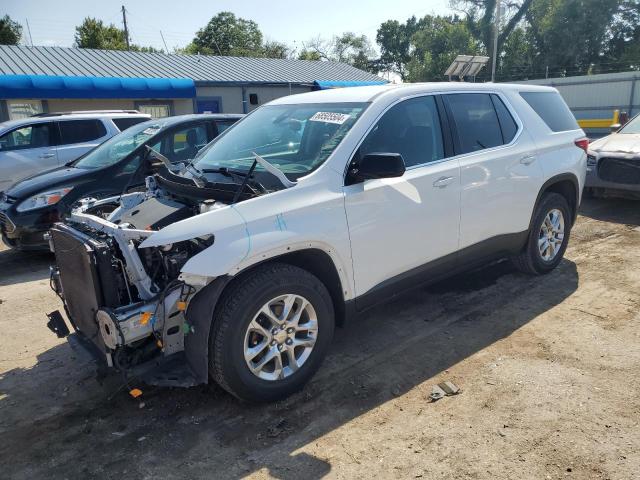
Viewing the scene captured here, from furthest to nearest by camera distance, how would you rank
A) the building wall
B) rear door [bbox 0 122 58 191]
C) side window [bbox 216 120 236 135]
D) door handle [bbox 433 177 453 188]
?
the building wall < rear door [bbox 0 122 58 191] < side window [bbox 216 120 236 135] < door handle [bbox 433 177 453 188]

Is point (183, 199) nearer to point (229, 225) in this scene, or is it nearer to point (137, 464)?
point (229, 225)

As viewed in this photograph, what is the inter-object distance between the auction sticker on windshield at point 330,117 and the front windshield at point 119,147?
3.63m

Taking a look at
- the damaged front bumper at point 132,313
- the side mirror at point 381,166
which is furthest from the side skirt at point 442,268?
the damaged front bumper at point 132,313

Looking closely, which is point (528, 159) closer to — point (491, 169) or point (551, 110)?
point (491, 169)

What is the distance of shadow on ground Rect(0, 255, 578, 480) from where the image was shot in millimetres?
2830

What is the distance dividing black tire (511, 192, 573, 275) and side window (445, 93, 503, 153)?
0.95 m

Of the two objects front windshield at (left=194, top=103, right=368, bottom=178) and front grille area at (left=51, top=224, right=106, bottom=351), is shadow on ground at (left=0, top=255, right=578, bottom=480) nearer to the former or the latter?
front grille area at (left=51, top=224, right=106, bottom=351)

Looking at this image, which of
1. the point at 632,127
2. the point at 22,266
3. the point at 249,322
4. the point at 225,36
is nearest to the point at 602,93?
the point at 632,127

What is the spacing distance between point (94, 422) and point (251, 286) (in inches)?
53.6

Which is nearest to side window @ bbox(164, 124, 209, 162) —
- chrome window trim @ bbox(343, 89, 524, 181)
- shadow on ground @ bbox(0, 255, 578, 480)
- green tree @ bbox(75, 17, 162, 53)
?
shadow on ground @ bbox(0, 255, 578, 480)

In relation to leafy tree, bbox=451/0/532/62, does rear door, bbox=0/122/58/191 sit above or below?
below

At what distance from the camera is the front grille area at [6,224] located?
6.28 m

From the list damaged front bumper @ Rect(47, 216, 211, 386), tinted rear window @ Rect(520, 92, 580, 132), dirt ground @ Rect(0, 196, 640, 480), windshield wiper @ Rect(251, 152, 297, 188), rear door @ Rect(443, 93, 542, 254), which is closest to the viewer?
dirt ground @ Rect(0, 196, 640, 480)

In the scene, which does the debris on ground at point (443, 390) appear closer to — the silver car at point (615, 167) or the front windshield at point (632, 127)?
the silver car at point (615, 167)
